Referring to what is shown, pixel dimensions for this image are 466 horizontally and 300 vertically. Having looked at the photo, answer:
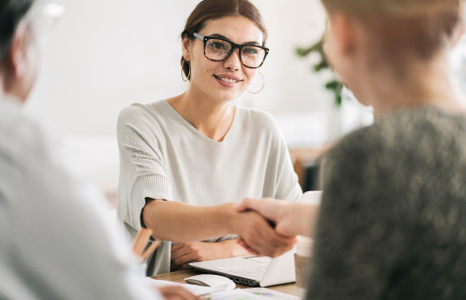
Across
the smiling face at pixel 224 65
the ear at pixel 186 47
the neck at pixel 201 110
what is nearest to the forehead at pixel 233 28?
the smiling face at pixel 224 65

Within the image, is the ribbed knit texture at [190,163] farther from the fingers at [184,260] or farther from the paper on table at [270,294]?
the paper on table at [270,294]

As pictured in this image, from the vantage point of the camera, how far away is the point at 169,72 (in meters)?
4.55

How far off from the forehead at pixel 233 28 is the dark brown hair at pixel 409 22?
1.21 meters

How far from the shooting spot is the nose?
1.89m

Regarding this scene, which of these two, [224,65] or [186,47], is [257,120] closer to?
[224,65]

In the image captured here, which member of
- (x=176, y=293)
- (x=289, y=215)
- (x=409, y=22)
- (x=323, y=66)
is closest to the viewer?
(x=409, y=22)

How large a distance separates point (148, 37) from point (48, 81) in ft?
3.47

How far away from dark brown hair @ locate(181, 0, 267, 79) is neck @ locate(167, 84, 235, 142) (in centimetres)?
25

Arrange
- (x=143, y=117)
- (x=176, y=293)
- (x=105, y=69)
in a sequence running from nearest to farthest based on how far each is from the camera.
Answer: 1. (x=176, y=293)
2. (x=143, y=117)
3. (x=105, y=69)

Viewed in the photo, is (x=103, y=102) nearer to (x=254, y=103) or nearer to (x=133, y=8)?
(x=133, y=8)

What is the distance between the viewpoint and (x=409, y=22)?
0.66 m

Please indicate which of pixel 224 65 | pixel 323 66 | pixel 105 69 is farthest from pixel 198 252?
pixel 323 66

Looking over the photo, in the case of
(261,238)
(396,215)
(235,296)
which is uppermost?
(396,215)

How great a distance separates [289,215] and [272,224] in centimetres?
8
